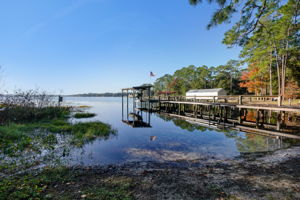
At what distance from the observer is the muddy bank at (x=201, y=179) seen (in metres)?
2.94

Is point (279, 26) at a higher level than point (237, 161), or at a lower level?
higher

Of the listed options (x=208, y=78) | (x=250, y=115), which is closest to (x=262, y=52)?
(x=250, y=115)

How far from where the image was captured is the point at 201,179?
12.1ft

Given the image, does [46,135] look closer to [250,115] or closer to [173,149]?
[173,149]

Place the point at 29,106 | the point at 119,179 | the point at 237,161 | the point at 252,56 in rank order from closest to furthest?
the point at 119,179
the point at 237,161
the point at 29,106
the point at 252,56

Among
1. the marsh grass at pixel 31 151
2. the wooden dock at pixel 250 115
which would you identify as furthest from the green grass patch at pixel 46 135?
the wooden dock at pixel 250 115

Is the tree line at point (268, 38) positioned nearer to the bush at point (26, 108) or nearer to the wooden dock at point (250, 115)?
the wooden dock at point (250, 115)

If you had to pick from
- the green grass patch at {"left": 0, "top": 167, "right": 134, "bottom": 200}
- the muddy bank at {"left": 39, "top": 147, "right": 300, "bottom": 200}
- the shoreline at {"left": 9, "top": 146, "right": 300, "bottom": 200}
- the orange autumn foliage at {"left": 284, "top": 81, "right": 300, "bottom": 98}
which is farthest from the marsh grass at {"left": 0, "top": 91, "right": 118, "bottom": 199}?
the orange autumn foliage at {"left": 284, "top": 81, "right": 300, "bottom": 98}

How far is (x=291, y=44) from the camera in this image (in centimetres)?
1742

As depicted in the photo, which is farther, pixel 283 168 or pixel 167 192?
pixel 283 168

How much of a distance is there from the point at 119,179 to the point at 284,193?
3.94 meters

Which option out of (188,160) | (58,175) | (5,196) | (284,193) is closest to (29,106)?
(58,175)

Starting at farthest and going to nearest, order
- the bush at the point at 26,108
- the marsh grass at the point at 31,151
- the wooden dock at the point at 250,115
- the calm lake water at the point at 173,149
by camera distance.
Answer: the bush at the point at 26,108, the wooden dock at the point at 250,115, the calm lake water at the point at 173,149, the marsh grass at the point at 31,151

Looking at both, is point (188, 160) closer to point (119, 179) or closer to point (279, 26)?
point (119, 179)
